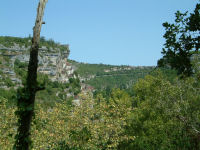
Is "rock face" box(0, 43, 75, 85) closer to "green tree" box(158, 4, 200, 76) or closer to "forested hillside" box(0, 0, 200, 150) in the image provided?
"forested hillside" box(0, 0, 200, 150)

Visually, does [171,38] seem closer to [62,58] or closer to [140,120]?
[140,120]

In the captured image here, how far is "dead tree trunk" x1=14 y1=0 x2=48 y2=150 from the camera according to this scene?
7.09 meters

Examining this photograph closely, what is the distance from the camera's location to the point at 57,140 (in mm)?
21609

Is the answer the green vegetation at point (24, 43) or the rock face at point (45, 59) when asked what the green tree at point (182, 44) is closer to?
the rock face at point (45, 59)

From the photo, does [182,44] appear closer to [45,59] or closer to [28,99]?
[28,99]

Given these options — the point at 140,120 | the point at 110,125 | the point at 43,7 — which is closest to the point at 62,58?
the point at 140,120

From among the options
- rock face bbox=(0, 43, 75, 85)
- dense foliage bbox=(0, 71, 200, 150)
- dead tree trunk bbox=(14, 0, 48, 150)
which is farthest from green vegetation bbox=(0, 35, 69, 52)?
dead tree trunk bbox=(14, 0, 48, 150)

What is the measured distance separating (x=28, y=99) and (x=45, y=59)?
160m

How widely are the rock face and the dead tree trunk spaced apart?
12964 cm

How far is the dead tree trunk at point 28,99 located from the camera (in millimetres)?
7086

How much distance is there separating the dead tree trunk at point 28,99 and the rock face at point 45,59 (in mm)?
129637

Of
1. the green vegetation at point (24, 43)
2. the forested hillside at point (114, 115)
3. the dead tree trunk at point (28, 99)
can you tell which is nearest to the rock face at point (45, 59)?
the green vegetation at point (24, 43)

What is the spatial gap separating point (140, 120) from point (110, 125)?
45.8 ft

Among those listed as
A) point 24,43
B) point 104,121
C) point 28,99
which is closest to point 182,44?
point 28,99
